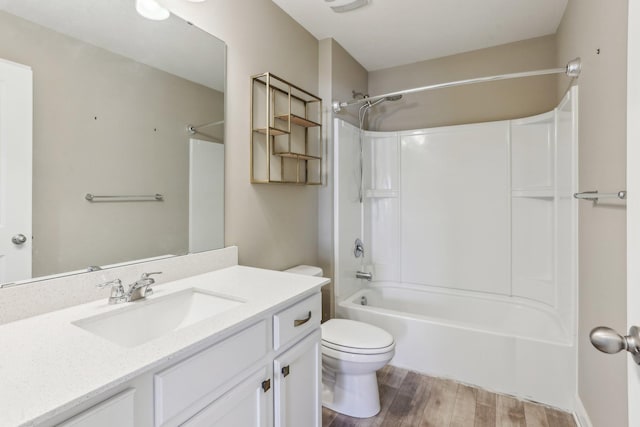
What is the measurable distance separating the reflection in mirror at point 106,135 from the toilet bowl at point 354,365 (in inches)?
35.4

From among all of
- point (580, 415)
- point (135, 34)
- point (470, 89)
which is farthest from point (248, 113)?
point (580, 415)

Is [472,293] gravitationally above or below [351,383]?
above

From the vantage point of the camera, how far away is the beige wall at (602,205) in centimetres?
118

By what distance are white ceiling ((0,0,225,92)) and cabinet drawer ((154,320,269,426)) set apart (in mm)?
1162

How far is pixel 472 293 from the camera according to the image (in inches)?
107

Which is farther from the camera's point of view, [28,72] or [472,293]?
[472,293]

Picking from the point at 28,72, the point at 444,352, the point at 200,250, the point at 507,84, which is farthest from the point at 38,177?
the point at 507,84

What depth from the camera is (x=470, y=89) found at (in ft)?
9.07

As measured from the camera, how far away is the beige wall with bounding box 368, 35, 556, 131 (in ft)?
8.28

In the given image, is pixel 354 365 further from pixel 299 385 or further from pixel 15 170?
pixel 15 170

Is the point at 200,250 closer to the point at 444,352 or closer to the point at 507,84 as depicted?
the point at 444,352

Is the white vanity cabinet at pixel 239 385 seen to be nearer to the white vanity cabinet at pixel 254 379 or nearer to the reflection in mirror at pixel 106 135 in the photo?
the white vanity cabinet at pixel 254 379

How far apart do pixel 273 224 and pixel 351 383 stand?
3.41ft

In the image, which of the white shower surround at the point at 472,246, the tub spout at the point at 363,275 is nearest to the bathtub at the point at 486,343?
the white shower surround at the point at 472,246
